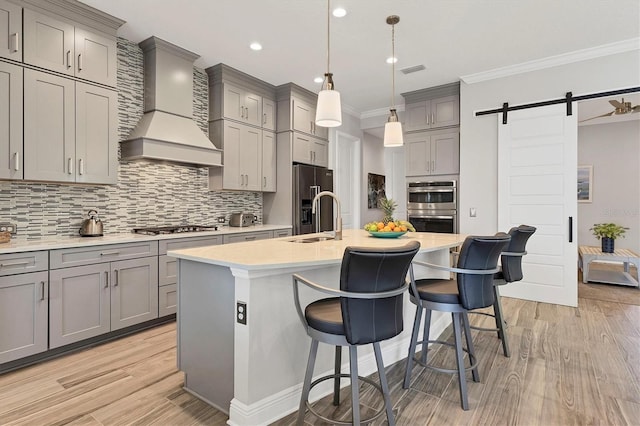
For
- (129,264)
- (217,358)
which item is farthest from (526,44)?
(129,264)

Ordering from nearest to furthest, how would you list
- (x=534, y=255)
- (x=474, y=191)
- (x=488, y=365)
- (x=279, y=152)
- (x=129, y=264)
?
(x=488, y=365), (x=129, y=264), (x=534, y=255), (x=474, y=191), (x=279, y=152)

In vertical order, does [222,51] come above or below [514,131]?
above

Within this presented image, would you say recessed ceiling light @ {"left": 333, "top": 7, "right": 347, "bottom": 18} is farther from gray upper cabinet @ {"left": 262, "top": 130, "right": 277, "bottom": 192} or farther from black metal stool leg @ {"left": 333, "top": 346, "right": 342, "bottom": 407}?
black metal stool leg @ {"left": 333, "top": 346, "right": 342, "bottom": 407}

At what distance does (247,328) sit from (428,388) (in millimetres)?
1291

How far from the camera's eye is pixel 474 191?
4742mm

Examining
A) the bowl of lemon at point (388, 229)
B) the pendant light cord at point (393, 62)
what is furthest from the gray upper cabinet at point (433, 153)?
the bowl of lemon at point (388, 229)

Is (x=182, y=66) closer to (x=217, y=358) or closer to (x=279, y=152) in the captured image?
(x=279, y=152)

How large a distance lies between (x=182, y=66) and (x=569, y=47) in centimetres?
431

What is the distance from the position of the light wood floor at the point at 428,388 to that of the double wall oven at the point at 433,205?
206 cm

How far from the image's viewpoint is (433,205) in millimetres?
5113

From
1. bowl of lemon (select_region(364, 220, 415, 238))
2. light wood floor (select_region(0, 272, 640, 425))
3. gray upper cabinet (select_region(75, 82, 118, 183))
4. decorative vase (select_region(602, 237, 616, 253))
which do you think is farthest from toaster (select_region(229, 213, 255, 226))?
decorative vase (select_region(602, 237, 616, 253))

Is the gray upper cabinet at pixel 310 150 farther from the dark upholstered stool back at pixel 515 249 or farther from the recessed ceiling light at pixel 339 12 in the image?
the dark upholstered stool back at pixel 515 249

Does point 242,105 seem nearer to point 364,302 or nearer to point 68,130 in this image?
point 68,130

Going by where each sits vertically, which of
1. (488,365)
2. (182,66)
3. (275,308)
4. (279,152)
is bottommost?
(488,365)
